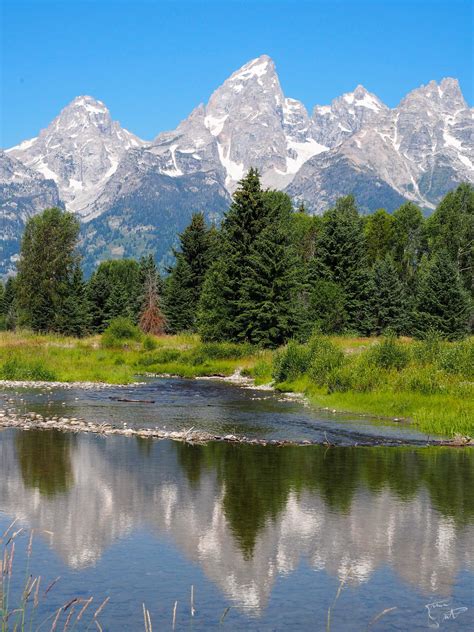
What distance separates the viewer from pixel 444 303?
77.8 m

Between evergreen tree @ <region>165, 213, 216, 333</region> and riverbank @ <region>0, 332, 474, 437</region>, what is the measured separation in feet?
111

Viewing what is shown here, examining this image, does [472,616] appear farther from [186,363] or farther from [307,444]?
[186,363]

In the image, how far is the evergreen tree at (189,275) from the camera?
106 meters

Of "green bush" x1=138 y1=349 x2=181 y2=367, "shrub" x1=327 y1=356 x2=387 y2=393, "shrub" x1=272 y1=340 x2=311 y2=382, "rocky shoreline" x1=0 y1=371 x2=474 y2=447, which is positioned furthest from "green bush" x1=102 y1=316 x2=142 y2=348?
"rocky shoreline" x1=0 y1=371 x2=474 y2=447

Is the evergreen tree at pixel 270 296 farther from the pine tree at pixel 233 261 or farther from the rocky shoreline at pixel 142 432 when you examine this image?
the rocky shoreline at pixel 142 432

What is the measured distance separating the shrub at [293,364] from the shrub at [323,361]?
23.8 inches

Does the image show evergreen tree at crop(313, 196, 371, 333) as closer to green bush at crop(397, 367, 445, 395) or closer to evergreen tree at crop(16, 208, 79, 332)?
Result: evergreen tree at crop(16, 208, 79, 332)

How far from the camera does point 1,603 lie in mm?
10992

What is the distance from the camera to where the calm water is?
37.2 ft

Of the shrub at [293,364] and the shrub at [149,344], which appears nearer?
the shrub at [293,364]

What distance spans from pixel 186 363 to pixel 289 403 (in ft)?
90.9

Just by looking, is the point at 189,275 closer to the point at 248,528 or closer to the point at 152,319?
the point at 152,319
